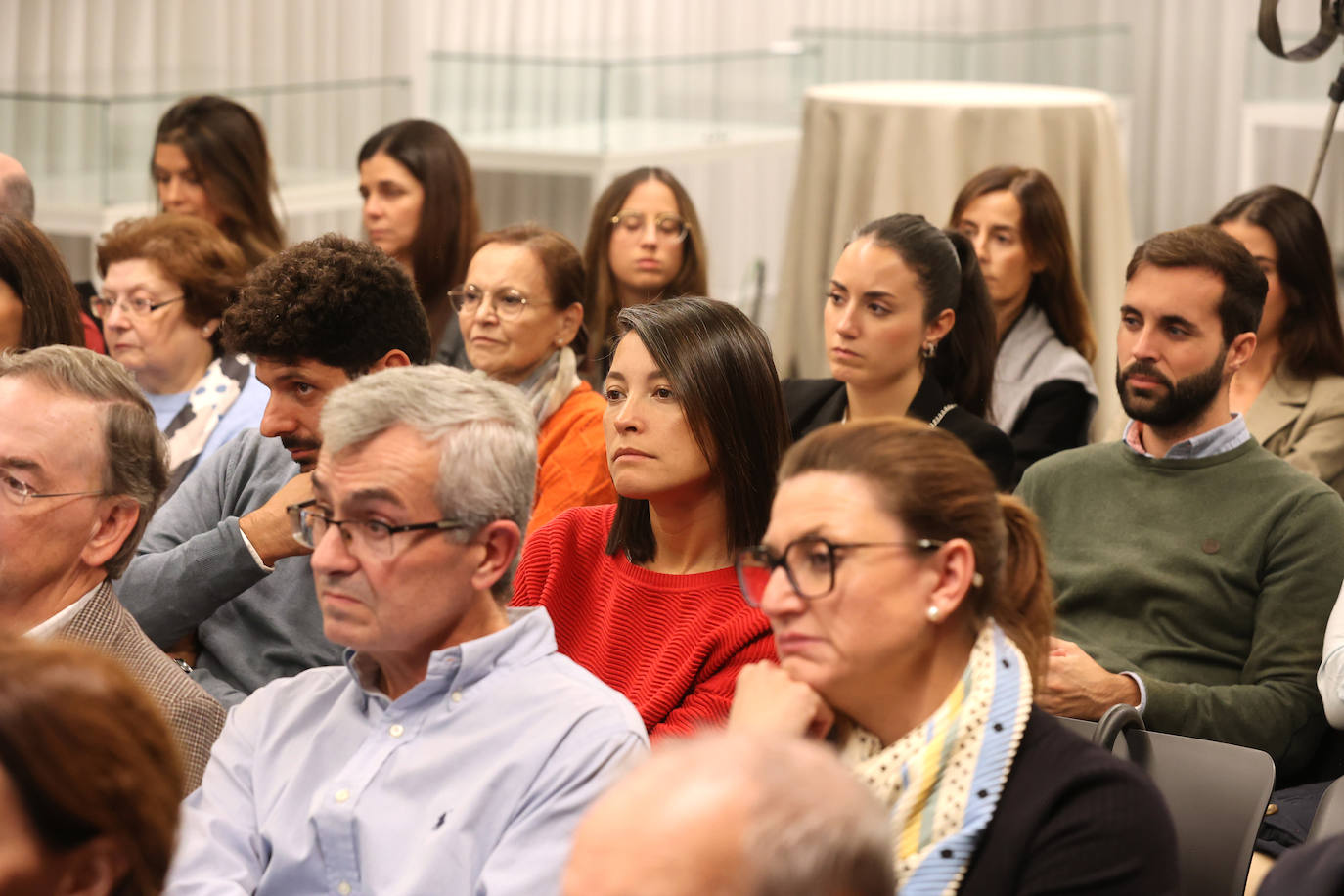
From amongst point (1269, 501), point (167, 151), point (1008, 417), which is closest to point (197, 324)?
point (167, 151)

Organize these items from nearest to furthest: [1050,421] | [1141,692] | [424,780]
→ [424,780], [1141,692], [1050,421]

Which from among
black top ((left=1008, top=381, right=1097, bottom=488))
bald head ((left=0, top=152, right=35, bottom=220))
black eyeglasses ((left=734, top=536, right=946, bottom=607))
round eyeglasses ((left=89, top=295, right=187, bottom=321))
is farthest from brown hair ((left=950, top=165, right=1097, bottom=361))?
black eyeglasses ((left=734, top=536, right=946, bottom=607))

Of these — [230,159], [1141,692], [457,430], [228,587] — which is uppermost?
[230,159]

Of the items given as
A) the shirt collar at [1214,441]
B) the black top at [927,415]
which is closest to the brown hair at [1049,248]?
the black top at [927,415]

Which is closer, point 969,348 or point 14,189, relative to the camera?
point 969,348

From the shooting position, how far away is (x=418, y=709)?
1782 millimetres

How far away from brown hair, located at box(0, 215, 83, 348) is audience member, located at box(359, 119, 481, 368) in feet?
4.98

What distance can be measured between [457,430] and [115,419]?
628mm

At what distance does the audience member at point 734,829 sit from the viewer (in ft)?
3.42

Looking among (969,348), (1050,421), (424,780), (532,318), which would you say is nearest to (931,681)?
(424,780)

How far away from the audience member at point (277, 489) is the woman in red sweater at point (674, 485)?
0.39 meters

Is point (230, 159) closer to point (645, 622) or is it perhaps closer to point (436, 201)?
point (436, 201)

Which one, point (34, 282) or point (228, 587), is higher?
point (34, 282)

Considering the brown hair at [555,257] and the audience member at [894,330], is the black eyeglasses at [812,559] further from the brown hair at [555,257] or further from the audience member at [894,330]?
the brown hair at [555,257]
